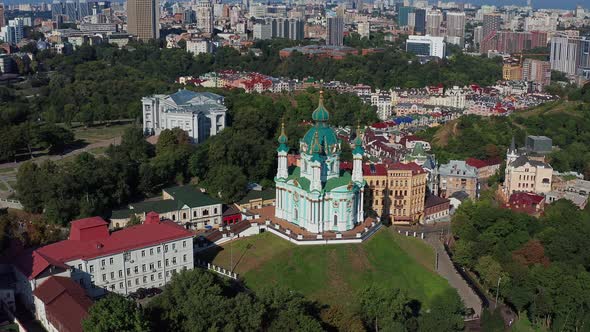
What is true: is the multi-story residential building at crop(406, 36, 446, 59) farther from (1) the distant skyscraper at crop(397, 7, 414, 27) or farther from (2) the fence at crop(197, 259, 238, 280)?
(2) the fence at crop(197, 259, 238, 280)

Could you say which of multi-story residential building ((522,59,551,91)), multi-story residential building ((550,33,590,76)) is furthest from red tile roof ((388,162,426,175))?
multi-story residential building ((550,33,590,76))

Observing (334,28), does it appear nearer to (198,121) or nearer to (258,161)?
(198,121)

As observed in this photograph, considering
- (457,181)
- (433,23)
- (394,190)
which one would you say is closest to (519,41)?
(433,23)

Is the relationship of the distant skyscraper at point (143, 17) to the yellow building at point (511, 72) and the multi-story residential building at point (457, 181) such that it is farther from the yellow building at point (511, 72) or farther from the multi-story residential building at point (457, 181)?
the multi-story residential building at point (457, 181)

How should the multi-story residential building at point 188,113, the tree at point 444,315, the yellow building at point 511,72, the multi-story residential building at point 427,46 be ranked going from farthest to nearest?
1. the multi-story residential building at point 427,46
2. the yellow building at point 511,72
3. the multi-story residential building at point 188,113
4. the tree at point 444,315

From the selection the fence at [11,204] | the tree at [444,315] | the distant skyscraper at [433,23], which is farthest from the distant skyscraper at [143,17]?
the tree at [444,315]

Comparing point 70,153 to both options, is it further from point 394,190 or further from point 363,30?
point 363,30

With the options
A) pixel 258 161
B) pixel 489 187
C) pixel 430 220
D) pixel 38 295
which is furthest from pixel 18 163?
pixel 489 187
